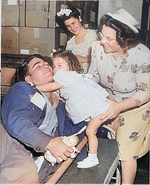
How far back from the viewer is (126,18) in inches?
47.4

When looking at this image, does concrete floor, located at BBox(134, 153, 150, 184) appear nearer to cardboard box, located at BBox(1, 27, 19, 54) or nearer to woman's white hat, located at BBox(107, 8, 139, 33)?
woman's white hat, located at BBox(107, 8, 139, 33)

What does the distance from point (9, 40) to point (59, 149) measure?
561 mm

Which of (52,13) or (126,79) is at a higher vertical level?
(52,13)

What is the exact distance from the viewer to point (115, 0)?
48.6 inches

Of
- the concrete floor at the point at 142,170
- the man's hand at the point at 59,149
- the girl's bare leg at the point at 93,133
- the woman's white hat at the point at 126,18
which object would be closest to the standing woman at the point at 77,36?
the woman's white hat at the point at 126,18

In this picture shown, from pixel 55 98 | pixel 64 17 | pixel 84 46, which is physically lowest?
pixel 55 98

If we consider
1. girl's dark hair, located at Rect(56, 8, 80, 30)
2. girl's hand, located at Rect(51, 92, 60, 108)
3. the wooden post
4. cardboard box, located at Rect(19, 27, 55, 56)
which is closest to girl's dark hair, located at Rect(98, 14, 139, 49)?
girl's dark hair, located at Rect(56, 8, 80, 30)

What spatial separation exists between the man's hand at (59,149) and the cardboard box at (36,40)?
0.41 metres

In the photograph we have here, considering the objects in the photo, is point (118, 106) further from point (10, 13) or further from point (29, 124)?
point (10, 13)

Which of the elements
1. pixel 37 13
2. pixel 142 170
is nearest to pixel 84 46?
pixel 37 13

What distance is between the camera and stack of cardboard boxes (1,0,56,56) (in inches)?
50.1

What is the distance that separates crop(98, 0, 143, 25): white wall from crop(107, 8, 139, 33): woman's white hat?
0.06 ft

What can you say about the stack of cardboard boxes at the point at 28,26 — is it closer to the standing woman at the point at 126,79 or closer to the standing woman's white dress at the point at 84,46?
the standing woman's white dress at the point at 84,46

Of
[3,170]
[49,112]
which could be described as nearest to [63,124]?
[49,112]
